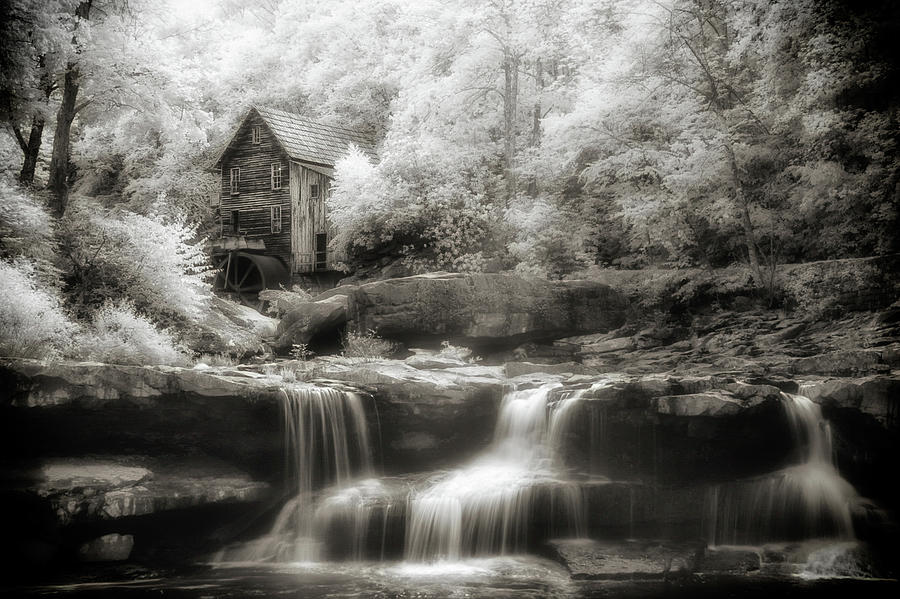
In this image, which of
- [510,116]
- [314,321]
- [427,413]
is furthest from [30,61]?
[510,116]

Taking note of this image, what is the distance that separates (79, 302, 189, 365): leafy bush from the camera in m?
10.9

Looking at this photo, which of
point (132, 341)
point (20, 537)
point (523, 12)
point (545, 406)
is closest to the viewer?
point (20, 537)

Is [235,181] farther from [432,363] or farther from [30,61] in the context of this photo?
[432,363]

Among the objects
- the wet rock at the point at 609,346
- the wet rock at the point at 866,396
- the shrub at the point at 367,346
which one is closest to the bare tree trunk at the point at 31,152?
the shrub at the point at 367,346

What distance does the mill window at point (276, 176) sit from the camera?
26.8 m

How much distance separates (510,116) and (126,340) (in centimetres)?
1361

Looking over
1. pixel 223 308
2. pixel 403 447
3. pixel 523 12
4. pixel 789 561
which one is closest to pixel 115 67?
pixel 223 308

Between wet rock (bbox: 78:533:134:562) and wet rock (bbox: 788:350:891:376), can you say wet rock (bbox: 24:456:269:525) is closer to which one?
wet rock (bbox: 78:533:134:562)

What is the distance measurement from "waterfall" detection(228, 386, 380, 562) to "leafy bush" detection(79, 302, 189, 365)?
3157 mm

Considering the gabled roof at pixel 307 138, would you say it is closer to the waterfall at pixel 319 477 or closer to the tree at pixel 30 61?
the tree at pixel 30 61

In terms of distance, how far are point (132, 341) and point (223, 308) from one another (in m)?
5.77

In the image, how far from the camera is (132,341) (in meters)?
12.0

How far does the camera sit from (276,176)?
26.8 metres

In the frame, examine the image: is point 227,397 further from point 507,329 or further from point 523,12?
point 523,12
